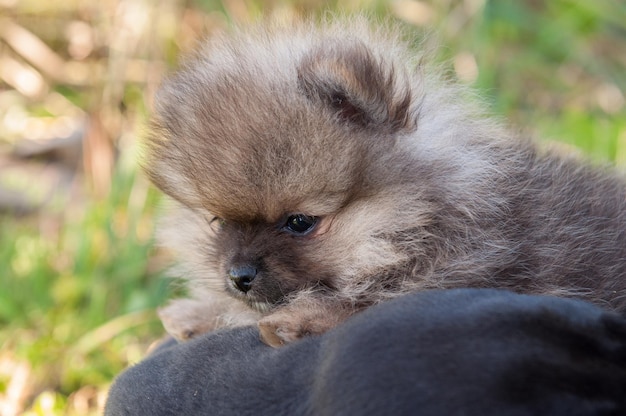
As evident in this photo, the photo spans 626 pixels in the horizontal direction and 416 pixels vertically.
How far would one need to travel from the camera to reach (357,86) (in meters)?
1.73

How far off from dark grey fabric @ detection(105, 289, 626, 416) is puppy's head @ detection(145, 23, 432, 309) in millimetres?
373

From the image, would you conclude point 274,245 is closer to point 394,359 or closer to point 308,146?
point 308,146

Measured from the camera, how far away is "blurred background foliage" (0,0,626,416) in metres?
3.18

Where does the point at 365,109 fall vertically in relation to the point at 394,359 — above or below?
above

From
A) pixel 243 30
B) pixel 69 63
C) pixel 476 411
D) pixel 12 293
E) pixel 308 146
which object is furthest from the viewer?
pixel 69 63

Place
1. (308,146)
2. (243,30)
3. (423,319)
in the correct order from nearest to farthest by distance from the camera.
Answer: (423,319), (308,146), (243,30)

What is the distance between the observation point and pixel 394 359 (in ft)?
3.96

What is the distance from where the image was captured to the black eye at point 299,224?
175 cm

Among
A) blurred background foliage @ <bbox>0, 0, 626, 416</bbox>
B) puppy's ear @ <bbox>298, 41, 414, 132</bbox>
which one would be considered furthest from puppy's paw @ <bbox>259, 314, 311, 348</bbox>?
blurred background foliage @ <bbox>0, 0, 626, 416</bbox>

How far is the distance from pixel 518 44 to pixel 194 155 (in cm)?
470

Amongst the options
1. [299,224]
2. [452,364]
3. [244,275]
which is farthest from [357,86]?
[452,364]

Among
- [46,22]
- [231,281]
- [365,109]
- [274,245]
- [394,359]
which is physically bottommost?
[46,22]

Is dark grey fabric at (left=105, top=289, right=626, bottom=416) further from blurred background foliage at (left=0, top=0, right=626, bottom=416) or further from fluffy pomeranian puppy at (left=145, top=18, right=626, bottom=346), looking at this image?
blurred background foliage at (left=0, top=0, right=626, bottom=416)

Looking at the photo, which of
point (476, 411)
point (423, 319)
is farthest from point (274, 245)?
point (476, 411)
